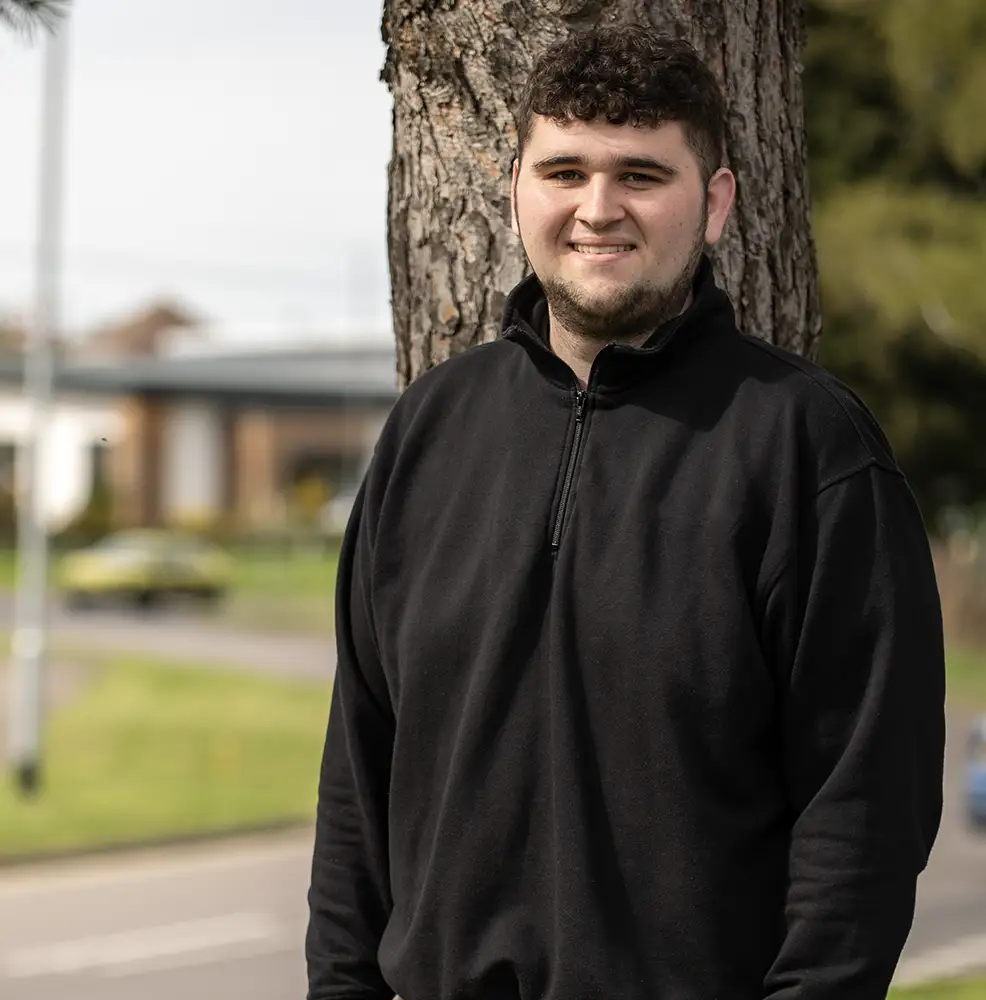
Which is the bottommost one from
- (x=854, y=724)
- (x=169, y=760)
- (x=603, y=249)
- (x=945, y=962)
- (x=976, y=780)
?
(x=169, y=760)

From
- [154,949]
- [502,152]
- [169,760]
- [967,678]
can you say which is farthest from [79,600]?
[502,152]

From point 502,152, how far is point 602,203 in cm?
80

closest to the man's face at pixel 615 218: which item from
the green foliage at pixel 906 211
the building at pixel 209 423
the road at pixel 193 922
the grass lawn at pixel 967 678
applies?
the road at pixel 193 922

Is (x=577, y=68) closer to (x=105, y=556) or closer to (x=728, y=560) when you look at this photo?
(x=728, y=560)

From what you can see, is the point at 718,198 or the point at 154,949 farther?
the point at 154,949

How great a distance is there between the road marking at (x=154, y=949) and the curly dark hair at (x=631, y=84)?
8.69 meters

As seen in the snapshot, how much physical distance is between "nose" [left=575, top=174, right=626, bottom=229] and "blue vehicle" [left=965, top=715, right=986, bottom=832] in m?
10.3

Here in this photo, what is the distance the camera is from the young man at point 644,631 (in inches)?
73.9

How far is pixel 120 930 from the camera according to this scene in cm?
1080

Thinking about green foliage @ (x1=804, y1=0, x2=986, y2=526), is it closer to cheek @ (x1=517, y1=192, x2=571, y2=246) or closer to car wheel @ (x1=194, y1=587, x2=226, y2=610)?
cheek @ (x1=517, y1=192, x2=571, y2=246)

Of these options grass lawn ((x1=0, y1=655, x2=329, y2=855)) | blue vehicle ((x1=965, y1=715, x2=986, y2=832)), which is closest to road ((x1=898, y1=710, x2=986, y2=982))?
blue vehicle ((x1=965, y1=715, x2=986, y2=832))

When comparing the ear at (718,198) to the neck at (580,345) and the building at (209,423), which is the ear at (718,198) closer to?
the neck at (580,345)

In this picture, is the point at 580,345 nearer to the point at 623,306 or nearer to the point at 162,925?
the point at 623,306

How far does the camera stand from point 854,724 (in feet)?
6.17
